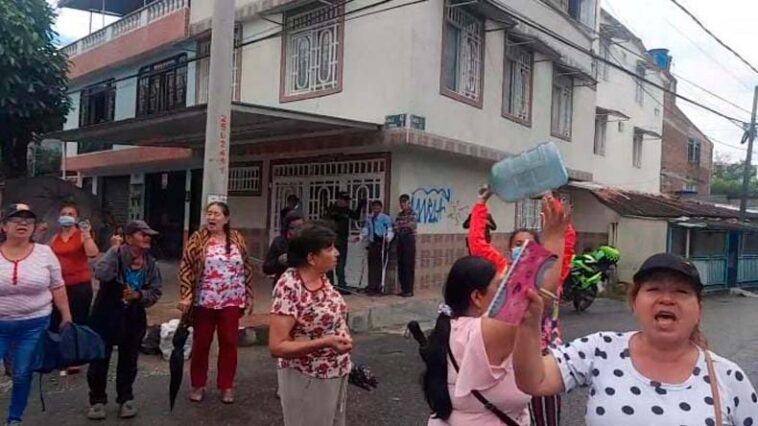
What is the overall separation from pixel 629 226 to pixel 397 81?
938 cm

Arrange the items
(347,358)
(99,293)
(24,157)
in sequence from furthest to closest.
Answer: (24,157) → (99,293) → (347,358)

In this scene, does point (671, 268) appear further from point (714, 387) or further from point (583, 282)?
point (583, 282)

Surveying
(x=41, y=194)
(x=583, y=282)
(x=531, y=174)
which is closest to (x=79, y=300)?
(x=531, y=174)

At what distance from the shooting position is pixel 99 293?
4.85m

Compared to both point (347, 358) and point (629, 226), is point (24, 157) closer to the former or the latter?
point (347, 358)

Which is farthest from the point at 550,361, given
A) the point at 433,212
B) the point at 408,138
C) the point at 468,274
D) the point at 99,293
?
the point at 433,212

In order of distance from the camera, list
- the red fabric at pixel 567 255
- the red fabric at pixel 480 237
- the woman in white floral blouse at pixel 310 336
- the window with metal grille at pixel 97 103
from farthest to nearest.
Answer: the window with metal grille at pixel 97 103 < the red fabric at pixel 480 237 < the woman in white floral blouse at pixel 310 336 < the red fabric at pixel 567 255

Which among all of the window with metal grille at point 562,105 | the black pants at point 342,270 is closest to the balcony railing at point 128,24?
the black pants at point 342,270

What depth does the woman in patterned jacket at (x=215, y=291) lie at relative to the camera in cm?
508

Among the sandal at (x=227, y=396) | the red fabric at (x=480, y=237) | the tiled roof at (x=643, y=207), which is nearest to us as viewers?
the red fabric at (x=480, y=237)

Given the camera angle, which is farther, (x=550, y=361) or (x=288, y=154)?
(x=288, y=154)

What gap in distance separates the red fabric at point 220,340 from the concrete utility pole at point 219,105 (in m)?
1.93

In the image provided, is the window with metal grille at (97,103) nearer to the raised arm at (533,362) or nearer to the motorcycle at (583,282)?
the motorcycle at (583,282)

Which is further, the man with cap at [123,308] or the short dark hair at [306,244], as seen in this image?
the man with cap at [123,308]
